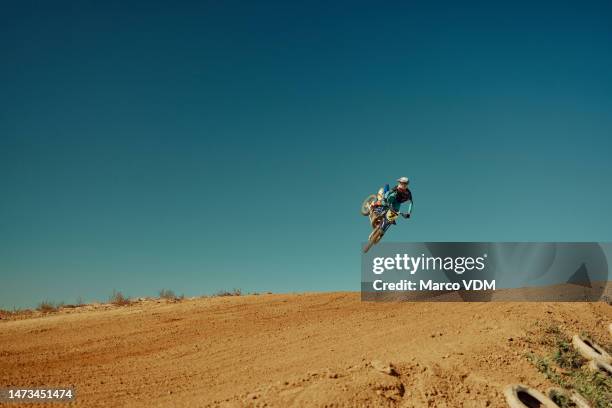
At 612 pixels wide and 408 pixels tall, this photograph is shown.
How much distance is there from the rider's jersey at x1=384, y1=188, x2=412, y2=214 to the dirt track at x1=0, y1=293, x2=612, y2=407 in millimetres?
3718

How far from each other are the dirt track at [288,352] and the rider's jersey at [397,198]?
3.72 metres

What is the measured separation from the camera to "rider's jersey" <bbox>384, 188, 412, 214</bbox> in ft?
63.0

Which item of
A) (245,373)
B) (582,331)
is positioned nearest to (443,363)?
(245,373)

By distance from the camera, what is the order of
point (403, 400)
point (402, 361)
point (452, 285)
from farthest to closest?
1. point (452, 285)
2. point (402, 361)
3. point (403, 400)

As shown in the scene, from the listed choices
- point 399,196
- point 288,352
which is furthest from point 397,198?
point 288,352

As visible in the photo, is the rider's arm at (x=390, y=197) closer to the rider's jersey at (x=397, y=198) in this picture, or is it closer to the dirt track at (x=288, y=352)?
the rider's jersey at (x=397, y=198)

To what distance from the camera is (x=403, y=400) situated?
33.6ft

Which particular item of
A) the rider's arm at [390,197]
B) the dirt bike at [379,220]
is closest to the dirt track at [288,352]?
the dirt bike at [379,220]

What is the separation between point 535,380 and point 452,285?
26.9 ft

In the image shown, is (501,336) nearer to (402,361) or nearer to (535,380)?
(535,380)

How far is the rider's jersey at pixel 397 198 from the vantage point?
1920 centimetres

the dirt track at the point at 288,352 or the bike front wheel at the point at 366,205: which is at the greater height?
the bike front wheel at the point at 366,205

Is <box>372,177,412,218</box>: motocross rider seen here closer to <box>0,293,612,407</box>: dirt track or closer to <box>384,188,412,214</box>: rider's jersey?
<box>384,188,412,214</box>: rider's jersey

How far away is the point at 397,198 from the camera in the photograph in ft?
63.3
